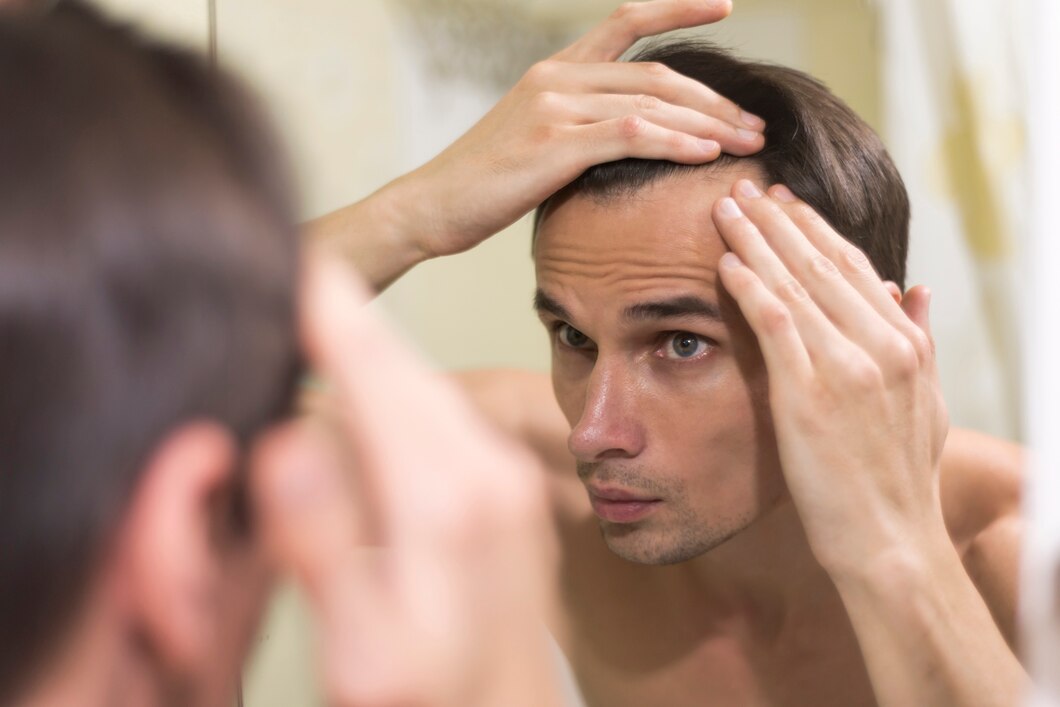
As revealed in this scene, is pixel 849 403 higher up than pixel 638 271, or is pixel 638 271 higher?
pixel 638 271

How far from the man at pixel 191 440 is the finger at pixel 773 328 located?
34 centimetres

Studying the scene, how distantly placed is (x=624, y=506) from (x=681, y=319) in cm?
14

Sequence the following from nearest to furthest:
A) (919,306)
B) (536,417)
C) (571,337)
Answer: (919,306) < (571,337) < (536,417)

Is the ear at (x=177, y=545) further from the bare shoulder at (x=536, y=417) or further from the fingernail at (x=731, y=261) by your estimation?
the bare shoulder at (x=536, y=417)

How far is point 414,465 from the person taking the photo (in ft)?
0.82

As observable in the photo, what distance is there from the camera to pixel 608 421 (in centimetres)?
65

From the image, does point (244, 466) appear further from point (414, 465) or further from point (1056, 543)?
point (1056, 543)

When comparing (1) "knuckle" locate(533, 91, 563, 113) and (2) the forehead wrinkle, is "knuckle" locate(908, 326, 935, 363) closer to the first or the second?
(2) the forehead wrinkle

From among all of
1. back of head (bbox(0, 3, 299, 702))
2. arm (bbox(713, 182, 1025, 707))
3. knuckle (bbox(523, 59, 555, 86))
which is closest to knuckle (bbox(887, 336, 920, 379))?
arm (bbox(713, 182, 1025, 707))

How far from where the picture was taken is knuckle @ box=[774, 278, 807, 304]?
1.91ft

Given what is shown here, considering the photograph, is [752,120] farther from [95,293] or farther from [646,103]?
[95,293]

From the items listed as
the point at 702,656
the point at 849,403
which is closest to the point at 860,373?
the point at 849,403

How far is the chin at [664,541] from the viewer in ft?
2.25

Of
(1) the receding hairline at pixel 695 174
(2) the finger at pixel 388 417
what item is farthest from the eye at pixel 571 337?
(2) the finger at pixel 388 417
